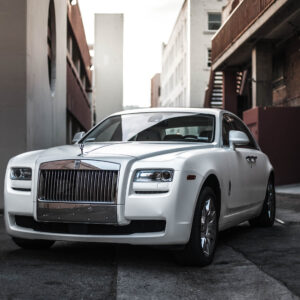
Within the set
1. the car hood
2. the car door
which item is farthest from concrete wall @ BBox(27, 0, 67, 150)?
the car hood

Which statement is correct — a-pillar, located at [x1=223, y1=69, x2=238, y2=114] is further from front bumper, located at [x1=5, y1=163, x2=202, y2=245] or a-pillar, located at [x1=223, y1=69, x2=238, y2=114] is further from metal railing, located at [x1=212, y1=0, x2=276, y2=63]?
front bumper, located at [x1=5, y1=163, x2=202, y2=245]

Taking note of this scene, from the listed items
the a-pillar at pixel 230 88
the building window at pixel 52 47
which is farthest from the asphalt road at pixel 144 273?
the a-pillar at pixel 230 88

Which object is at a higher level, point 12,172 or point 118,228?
point 12,172

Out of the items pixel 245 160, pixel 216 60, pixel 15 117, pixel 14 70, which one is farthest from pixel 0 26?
pixel 216 60

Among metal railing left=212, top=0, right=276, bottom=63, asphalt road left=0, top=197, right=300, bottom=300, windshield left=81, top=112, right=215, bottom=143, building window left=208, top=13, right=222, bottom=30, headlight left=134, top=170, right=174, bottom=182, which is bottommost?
asphalt road left=0, top=197, right=300, bottom=300

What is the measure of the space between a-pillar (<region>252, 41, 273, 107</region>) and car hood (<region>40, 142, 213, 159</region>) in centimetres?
1388

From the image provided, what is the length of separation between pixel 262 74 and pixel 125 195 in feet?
50.9

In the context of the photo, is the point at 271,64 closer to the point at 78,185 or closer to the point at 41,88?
the point at 41,88

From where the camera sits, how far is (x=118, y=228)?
536 cm

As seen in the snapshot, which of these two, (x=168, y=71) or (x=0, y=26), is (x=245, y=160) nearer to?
(x=0, y=26)

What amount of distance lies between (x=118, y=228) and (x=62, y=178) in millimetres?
687

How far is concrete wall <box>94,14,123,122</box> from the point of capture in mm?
76500

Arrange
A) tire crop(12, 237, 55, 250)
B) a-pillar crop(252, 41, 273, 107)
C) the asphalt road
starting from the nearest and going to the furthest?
the asphalt road → tire crop(12, 237, 55, 250) → a-pillar crop(252, 41, 273, 107)

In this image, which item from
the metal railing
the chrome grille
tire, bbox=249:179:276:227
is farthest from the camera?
the metal railing
